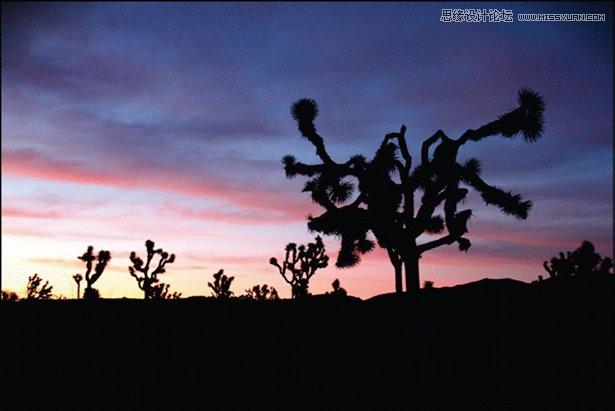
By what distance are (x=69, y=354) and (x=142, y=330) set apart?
3.75 feet

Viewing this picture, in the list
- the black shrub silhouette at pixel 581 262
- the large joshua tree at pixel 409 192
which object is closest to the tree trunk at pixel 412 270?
the large joshua tree at pixel 409 192

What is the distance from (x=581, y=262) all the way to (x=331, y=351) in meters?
16.2

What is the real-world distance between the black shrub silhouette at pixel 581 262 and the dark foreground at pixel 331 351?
12947 mm

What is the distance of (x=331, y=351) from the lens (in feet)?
25.8

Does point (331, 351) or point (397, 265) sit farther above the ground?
point (397, 265)

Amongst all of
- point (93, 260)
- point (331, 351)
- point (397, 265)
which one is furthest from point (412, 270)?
point (93, 260)

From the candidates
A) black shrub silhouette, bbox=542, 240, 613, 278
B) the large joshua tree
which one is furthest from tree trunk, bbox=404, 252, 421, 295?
black shrub silhouette, bbox=542, 240, 613, 278

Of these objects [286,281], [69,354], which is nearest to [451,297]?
[69,354]

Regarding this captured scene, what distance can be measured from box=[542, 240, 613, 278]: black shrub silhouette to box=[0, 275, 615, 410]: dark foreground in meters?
12.9

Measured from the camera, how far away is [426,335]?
8016 millimetres

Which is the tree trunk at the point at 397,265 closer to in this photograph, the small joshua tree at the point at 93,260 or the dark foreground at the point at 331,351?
the dark foreground at the point at 331,351

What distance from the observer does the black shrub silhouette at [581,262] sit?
19.9m

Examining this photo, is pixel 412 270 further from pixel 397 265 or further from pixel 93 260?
pixel 93 260

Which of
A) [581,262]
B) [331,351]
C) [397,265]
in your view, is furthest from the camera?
[581,262]
